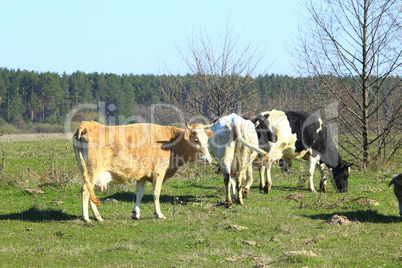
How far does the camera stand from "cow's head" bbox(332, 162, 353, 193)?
15.0 meters

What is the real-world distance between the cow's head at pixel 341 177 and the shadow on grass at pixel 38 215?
8145mm

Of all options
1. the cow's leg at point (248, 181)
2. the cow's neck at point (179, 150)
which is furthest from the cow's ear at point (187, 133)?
Answer: the cow's leg at point (248, 181)

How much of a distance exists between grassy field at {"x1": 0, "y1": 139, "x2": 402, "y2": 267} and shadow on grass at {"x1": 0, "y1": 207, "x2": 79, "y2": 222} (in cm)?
2

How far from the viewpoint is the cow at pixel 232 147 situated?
39.5 ft

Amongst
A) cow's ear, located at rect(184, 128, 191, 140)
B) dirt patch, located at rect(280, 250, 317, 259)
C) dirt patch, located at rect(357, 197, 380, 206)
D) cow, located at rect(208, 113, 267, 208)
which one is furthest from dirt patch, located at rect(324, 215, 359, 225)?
cow's ear, located at rect(184, 128, 191, 140)

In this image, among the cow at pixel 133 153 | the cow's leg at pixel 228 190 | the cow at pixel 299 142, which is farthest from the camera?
the cow at pixel 299 142

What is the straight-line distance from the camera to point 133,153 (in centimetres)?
1062

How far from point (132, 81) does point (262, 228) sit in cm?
10255

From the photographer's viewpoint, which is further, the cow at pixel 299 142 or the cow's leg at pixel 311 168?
the cow's leg at pixel 311 168

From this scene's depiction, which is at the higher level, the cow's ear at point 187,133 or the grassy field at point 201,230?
the cow's ear at point 187,133

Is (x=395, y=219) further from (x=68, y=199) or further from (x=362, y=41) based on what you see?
(x=362, y=41)

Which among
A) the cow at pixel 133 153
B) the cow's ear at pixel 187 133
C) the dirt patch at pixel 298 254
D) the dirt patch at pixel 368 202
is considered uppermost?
the cow's ear at pixel 187 133

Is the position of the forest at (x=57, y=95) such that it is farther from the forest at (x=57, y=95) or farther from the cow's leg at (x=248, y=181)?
the cow's leg at (x=248, y=181)

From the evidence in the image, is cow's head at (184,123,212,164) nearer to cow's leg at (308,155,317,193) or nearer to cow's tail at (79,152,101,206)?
cow's tail at (79,152,101,206)
